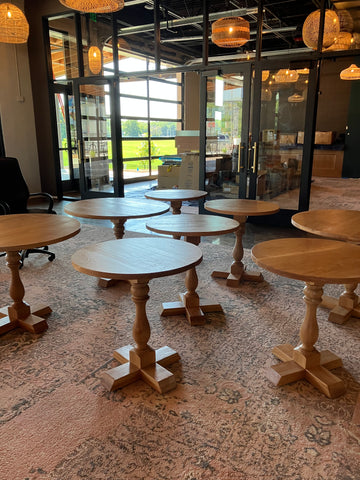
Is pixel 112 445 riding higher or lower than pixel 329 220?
lower

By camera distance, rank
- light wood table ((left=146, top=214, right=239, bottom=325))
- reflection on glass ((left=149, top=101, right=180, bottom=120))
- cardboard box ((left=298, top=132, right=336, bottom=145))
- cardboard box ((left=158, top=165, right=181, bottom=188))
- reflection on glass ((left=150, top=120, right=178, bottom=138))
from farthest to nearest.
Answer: reflection on glass ((left=150, top=120, right=178, bottom=138))
reflection on glass ((left=149, top=101, right=180, bottom=120))
cardboard box ((left=298, top=132, right=336, bottom=145))
cardboard box ((left=158, top=165, right=181, bottom=188))
light wood table ((left=146, top=214, right=239, bottom=325))

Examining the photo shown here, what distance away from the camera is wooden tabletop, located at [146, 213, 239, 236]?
8.30ft

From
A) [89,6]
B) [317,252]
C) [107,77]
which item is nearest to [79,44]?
[107,77]

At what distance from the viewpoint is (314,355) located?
2018 millimetres

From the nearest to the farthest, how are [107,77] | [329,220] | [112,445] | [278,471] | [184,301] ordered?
[278,471] → [112,445] → [329,220] → [184,301] → [107,77]

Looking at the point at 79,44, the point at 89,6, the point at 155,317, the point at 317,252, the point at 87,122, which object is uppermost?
the point at 79,44

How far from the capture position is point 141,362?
6.49 feet

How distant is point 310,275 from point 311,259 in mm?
235

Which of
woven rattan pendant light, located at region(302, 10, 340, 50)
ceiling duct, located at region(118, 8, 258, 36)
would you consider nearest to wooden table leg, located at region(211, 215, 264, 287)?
woven rattan pendant light, located at region(302, 10, 340, 50)

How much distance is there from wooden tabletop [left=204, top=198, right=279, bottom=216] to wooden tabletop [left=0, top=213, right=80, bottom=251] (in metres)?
1.26

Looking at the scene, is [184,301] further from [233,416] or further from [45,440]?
[45,440]

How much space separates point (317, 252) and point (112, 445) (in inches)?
53.4

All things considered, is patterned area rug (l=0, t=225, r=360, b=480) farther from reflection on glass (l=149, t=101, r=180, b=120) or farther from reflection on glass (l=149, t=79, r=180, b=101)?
reflection on glass (l=149, t=79, r=180, b=101)

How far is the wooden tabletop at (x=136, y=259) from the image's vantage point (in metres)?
1.70
